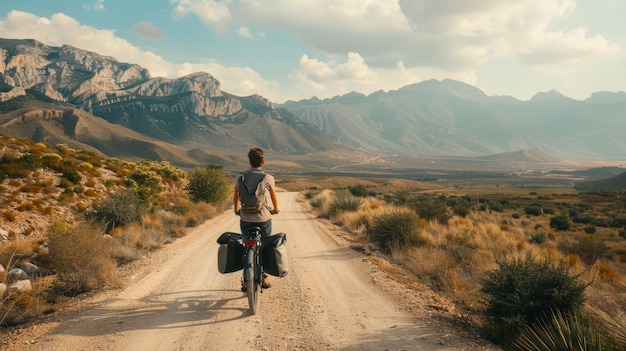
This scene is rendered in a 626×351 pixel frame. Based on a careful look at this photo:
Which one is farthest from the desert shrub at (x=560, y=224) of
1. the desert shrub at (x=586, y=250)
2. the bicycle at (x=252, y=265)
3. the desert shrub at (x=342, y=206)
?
the bicycle at (x=252, y=265)

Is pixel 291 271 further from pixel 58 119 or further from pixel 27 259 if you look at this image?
pixel 58 119

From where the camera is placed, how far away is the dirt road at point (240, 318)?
17.1 feet

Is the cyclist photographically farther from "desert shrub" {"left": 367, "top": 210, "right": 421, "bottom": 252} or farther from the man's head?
"desert shrub" {"left": 367, "top": 210, "right": 421, "bottom": 252}

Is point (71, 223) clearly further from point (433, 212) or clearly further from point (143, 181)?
point (433, 212)

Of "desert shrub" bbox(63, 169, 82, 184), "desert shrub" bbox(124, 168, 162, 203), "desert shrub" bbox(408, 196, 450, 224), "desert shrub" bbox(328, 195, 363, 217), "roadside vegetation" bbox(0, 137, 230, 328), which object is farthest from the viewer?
"desert shrub" bbox(124, 168, 162, 203)

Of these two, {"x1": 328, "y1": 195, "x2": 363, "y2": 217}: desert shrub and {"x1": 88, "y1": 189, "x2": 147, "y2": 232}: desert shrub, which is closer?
{"x1": 88, "y1": 189, "x2": 147, "y2": 232}: desert shrub

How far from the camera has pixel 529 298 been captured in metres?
5.80

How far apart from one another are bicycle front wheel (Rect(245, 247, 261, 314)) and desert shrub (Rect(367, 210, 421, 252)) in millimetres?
7128

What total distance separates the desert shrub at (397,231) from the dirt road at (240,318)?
3.47 meters

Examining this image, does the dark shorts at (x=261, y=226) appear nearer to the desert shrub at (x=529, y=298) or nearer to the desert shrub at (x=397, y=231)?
the desert shrub at (x=529, y=298)

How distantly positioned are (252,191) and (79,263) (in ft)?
13.9

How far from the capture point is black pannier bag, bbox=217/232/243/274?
22.1ft

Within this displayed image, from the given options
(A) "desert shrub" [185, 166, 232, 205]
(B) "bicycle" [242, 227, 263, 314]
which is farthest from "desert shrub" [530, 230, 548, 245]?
(A) "desert shrub" [185, 166, 232, 205]

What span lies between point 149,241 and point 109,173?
1813 centimetres
